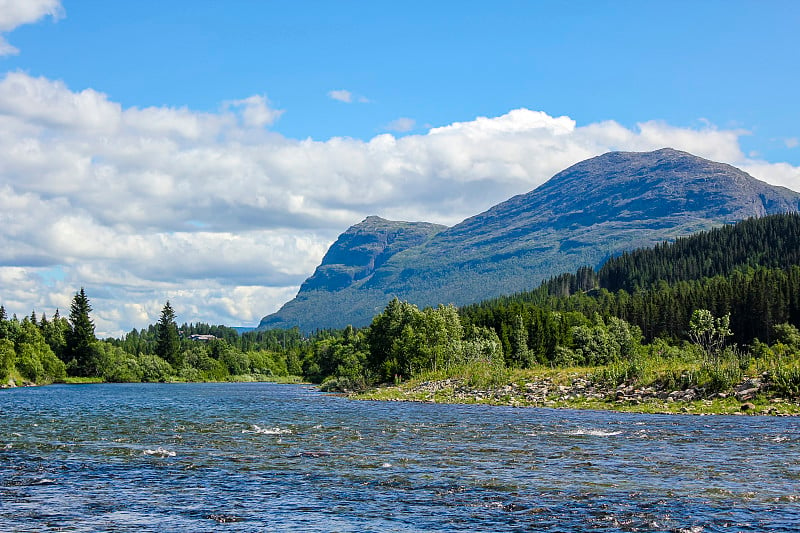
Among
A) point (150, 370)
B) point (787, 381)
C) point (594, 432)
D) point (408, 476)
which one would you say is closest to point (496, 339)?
point (787, 381)

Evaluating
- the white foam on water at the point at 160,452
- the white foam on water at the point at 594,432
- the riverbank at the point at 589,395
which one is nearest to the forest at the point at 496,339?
the riverbank at the point at 589,395

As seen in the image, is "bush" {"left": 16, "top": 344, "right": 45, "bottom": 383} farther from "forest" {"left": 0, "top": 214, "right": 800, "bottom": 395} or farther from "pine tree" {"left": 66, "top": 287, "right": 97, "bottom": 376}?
"pine tree" {"left": 66, "top": 287, "right": 97, "bottom": 376}

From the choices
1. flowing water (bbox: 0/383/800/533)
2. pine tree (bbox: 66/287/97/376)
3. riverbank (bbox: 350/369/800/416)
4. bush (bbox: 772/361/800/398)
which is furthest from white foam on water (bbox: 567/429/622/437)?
pine tree (bbox: 66/287/97/376)

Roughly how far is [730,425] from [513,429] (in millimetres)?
13699

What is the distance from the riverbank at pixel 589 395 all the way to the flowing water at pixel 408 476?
20.9 ft

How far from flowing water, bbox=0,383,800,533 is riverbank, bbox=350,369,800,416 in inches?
251

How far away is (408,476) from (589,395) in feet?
141

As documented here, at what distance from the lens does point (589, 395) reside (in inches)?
2687

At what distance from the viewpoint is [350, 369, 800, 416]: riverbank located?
182ft

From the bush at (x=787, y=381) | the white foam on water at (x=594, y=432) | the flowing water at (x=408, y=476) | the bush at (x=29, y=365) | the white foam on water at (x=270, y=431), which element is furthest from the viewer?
the bush at (x=29, y=365)

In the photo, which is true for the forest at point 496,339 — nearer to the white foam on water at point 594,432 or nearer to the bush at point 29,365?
the bush at point 29,365

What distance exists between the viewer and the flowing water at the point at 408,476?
21.7 metres

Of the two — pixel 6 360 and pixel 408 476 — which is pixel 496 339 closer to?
pixel 6 360

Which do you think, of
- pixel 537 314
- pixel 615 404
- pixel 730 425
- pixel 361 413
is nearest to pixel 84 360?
pixel 537 314
